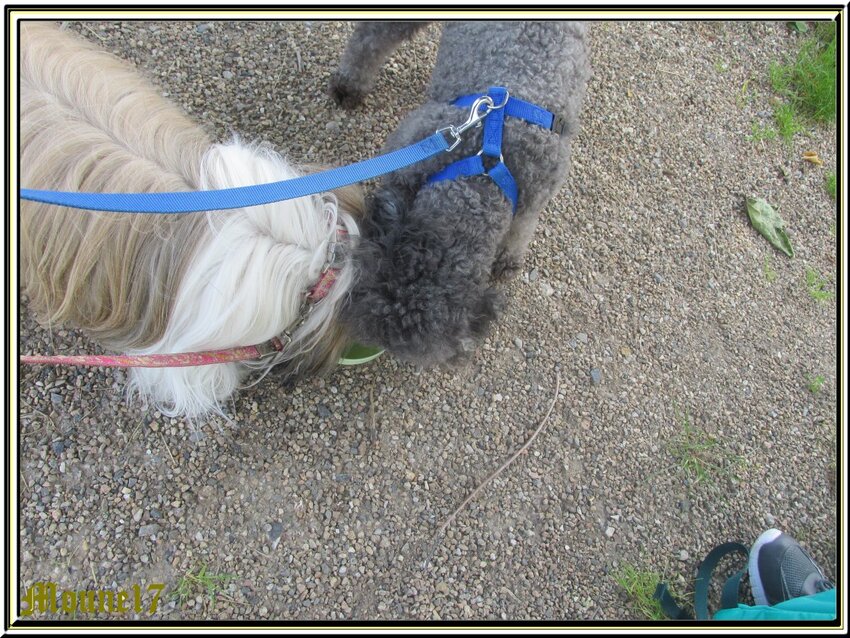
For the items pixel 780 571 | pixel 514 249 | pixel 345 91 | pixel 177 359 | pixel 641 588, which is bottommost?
pixel 641 588

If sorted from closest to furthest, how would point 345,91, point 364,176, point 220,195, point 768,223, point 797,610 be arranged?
point 220,195
point 364,176
point 797,610
point 345,91
point 768,223

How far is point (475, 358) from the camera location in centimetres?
229

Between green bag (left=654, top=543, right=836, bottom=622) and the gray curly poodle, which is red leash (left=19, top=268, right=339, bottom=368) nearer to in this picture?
the gray curly poodle

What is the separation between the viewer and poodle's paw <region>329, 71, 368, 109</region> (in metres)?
2.37

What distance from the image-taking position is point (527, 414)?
227cm

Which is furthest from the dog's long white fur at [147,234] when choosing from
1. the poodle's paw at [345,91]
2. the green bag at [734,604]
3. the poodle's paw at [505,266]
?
the green bag at [734,604]

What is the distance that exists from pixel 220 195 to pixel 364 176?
35 centimetres

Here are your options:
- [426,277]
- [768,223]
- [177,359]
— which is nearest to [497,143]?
[426,277]

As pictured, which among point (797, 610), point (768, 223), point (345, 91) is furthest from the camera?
point (768, 223)

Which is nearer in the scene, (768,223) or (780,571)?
(780,571)

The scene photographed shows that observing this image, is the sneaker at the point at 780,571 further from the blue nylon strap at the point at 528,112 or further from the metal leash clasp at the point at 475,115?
the metal leash clasp at the point at 475,115

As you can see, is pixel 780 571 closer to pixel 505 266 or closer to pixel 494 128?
pixel 505 266

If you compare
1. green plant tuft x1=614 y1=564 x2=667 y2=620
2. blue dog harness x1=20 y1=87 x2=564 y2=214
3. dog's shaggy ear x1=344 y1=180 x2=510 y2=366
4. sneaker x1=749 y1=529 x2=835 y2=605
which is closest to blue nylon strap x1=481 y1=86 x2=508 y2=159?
blue dog harness x1=20 y1=87 x2=564 y2=214
